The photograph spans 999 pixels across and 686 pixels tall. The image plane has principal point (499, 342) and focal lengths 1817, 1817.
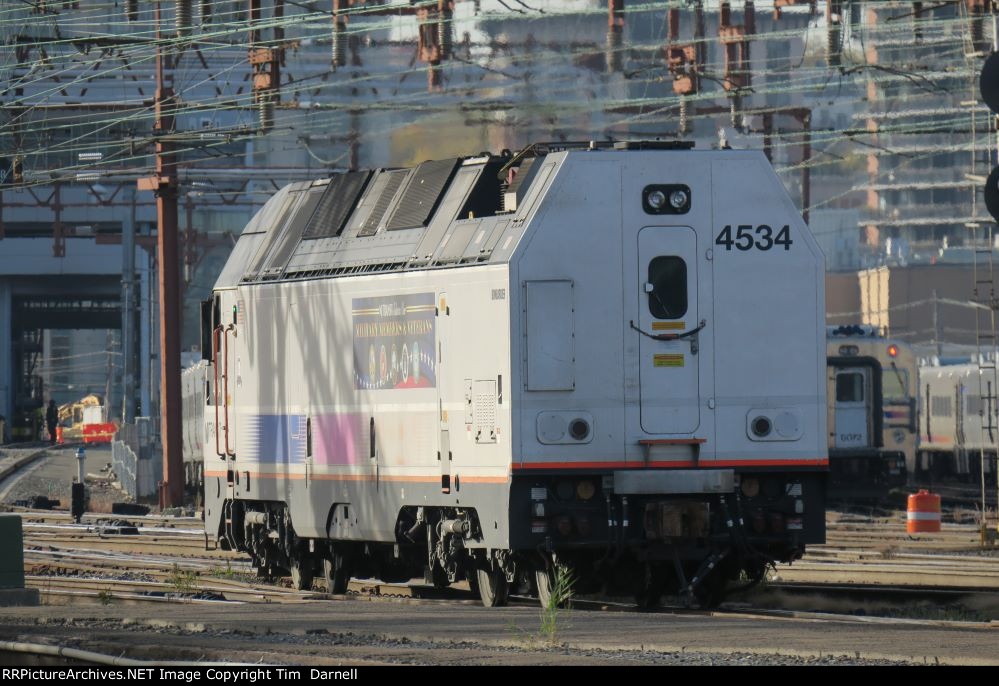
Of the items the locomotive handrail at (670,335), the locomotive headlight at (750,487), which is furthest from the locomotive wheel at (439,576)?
the locomotive handrail at (670,335)

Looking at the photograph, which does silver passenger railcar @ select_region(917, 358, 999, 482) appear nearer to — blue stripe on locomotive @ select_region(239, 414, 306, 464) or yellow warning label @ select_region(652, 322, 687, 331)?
blue stripe on locomotive @ select_region(239, 414, 306, 464)

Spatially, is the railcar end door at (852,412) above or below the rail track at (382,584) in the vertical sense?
above

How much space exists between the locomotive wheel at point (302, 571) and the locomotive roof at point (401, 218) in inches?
122

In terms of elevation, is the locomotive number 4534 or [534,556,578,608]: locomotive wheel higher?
the locomotive number 4534

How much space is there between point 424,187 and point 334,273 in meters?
1.51

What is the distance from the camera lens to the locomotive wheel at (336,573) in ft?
63.7

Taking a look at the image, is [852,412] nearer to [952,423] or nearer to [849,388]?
[849,388]

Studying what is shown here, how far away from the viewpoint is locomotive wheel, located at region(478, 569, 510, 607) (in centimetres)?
1662

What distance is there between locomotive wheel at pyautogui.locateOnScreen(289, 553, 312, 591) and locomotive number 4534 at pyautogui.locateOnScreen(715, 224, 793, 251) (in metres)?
6.57

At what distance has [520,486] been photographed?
51.0 feet

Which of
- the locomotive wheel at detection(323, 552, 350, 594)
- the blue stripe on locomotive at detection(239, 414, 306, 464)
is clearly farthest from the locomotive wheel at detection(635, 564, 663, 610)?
the blue stripe on locomotive at detection(239, 414, 306, 464)

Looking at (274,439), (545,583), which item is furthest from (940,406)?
(545,583)

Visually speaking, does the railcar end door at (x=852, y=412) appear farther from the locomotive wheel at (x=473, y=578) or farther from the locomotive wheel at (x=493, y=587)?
the locomotive wheel at (x=493, y=587)

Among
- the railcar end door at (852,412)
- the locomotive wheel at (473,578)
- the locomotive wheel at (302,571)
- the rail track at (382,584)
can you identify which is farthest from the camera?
the railcar end door at (852,412)
